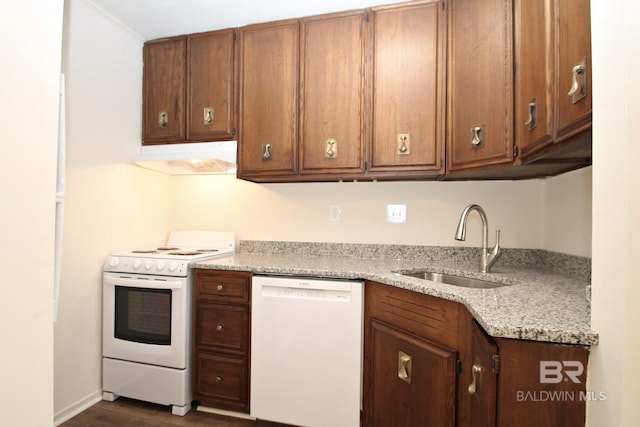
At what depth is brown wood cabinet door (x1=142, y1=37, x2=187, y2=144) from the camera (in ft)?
7.46

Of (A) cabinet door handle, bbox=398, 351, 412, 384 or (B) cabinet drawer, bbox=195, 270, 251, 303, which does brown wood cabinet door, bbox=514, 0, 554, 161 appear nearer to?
(A) cabinet door handle, bbox=398, 351, 412, 384

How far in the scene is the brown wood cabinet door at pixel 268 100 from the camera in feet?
6.77

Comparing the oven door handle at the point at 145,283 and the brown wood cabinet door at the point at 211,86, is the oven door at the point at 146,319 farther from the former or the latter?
the brown wood cabinet door at the point at 211,86

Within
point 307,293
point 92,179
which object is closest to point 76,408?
point 92,179

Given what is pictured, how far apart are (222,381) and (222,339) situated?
0.81 ft

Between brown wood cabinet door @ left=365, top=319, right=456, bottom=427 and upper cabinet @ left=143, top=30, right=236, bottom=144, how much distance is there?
5.46 ft

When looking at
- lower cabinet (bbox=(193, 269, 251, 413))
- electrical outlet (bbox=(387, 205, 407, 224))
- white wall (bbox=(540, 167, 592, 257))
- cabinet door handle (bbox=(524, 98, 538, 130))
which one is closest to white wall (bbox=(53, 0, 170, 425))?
lower cabinet (bbox=(193, 269, 251, 413))

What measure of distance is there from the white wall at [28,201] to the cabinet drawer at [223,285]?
1092mm

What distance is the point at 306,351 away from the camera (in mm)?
1705

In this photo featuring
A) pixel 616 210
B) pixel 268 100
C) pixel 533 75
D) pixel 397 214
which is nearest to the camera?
pixel 616 210

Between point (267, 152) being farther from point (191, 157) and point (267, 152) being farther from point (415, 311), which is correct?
point (415, 311)

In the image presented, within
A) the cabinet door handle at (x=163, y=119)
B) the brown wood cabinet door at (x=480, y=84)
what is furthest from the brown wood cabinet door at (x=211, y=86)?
the brown wood cabinet door at (x=480, y=84)

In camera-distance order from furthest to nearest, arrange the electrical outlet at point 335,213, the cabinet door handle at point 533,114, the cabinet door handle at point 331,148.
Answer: the electrical outlet at point 335,213
the cabinet door handle at point 331,148
the cabinet door handle at point 533,114

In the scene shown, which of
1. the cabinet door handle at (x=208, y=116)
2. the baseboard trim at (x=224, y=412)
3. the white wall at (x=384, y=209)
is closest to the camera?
the white wall at (x=384, y=209)
